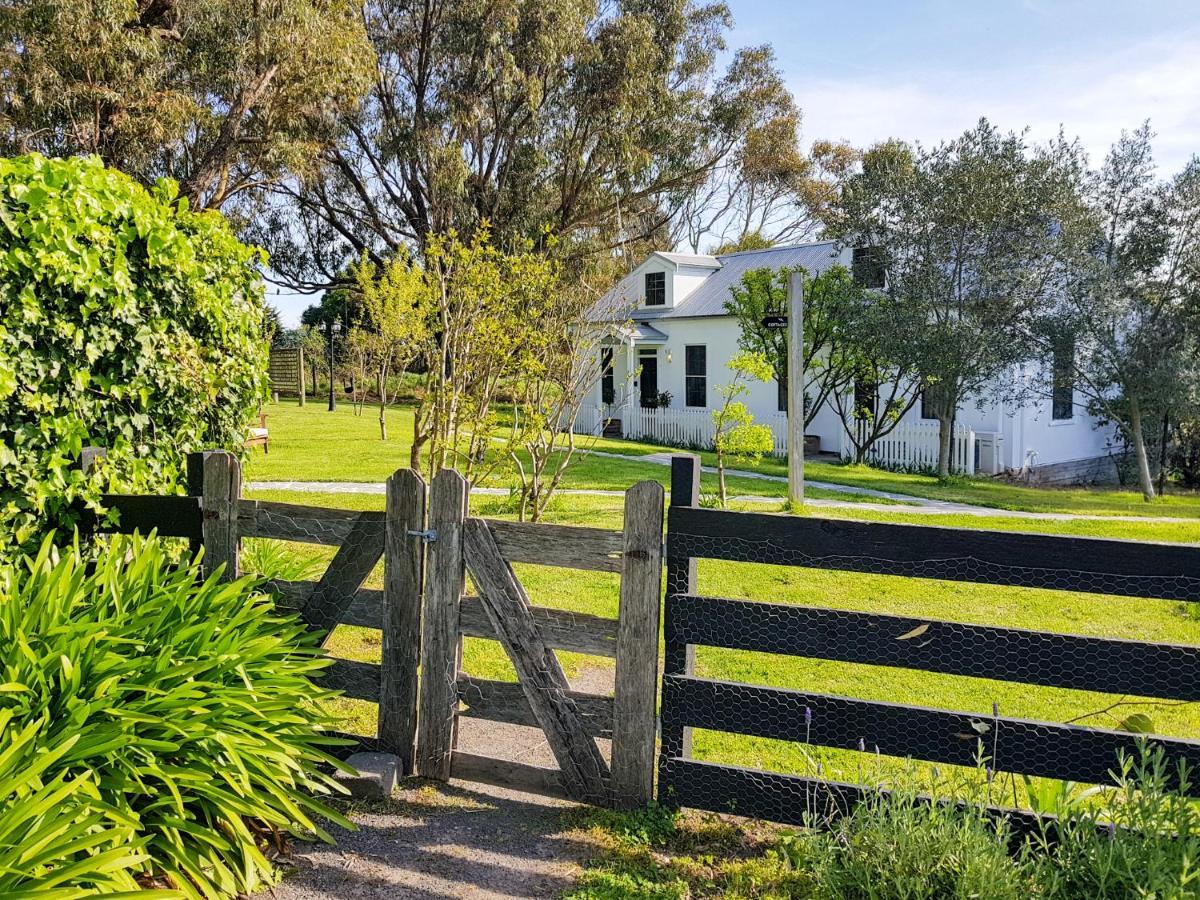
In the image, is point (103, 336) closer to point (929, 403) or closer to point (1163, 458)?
point (929, 403)

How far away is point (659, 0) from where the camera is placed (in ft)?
93.3

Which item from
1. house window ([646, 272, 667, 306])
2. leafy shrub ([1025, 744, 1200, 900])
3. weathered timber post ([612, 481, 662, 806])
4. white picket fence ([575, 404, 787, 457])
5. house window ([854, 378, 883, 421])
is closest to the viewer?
leafy shrub ([1025, 744, 1200, 900])

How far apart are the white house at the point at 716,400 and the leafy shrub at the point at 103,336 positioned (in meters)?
11.7

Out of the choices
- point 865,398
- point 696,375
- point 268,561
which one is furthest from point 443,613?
point 696,375

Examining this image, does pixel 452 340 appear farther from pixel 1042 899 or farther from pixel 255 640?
pixel 1042 899

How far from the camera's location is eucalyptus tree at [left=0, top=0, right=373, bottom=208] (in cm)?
1706

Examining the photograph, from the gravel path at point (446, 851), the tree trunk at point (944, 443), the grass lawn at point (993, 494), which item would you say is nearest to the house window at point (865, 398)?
the grass lawn at point (993, 494)

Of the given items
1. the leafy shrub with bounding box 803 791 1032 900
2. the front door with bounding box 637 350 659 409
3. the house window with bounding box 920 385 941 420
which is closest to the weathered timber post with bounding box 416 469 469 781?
the leafy shrub with bounding box 803 791 1032 900

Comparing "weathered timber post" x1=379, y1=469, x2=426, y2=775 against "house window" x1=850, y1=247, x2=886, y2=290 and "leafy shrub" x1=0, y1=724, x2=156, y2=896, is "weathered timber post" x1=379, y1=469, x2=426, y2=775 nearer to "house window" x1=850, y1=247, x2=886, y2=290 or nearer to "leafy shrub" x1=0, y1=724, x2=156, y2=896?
"leafy shrub" x1=0, y1=724, x2=156, y2=896

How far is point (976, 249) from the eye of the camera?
18203 millimetres

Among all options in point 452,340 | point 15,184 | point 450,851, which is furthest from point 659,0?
point 450,851

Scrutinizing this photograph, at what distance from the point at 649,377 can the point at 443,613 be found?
24.4 m

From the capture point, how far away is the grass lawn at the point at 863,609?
4.72 meters

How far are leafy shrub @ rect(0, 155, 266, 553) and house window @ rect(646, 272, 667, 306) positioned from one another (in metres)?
23.1
